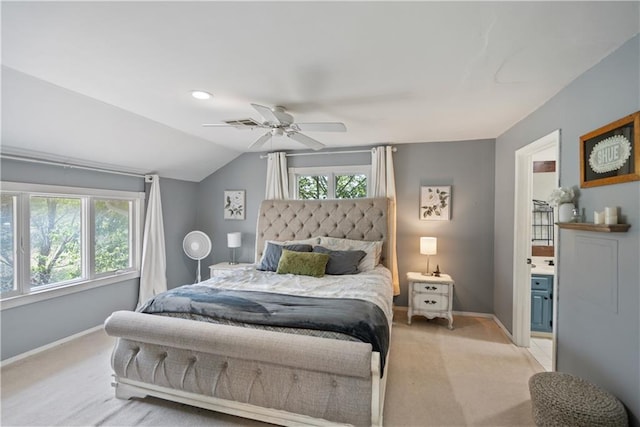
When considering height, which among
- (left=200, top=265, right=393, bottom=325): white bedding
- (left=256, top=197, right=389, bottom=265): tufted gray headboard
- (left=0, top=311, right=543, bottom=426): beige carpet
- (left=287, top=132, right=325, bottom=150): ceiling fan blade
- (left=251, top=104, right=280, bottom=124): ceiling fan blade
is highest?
(left=251, top=104, right=280, bottom=124): ceiling fan blade

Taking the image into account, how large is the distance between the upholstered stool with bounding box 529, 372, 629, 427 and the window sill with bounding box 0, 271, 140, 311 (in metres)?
4.52

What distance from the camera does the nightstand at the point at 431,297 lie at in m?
3.63

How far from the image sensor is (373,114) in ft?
9.91

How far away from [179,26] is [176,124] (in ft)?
6.73

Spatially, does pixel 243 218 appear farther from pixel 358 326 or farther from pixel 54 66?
pixel 358 326

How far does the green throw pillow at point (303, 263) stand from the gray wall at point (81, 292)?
7.92 ft

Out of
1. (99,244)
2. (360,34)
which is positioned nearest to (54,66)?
(360,34)

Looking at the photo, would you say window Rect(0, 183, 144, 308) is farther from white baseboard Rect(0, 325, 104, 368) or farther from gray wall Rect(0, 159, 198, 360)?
white baseboard Rect(0, 325, 104, 368)

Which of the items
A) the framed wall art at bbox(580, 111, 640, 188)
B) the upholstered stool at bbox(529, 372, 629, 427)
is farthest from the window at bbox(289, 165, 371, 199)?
the upholstered stool at bbox(529, 372, 629, 427)

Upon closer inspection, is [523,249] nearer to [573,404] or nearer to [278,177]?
[573,404]

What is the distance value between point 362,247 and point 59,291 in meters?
3.57

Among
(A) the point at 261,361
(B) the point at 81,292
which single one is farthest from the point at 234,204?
(A) the point at 261,361

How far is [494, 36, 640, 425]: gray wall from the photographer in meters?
1.62

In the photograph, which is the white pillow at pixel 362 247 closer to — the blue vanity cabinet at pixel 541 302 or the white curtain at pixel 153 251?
the blue vanity cabinet at pixel 541 302
